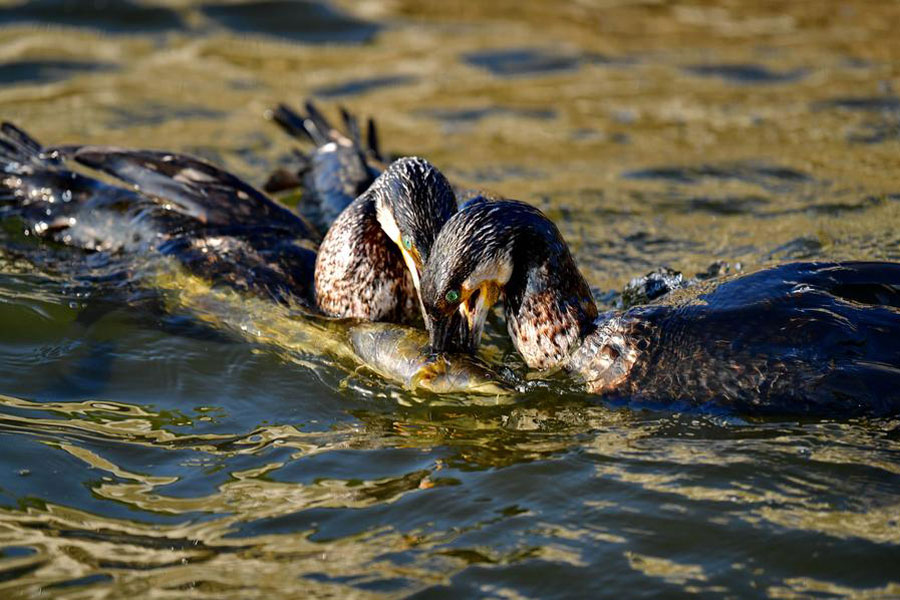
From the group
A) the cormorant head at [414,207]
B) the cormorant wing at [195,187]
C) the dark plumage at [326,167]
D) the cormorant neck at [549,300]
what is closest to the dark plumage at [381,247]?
the cormorant head at [414,207]

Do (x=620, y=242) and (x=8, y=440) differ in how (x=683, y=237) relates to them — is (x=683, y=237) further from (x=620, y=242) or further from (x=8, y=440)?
(x=8, y=440)

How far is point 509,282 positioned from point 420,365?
0.70 metres

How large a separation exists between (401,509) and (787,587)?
4.46 feet

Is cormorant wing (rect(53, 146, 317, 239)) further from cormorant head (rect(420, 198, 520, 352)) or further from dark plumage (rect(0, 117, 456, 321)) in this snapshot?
cormorant head (rect(420, 198, 520, 352))

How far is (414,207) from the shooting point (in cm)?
554

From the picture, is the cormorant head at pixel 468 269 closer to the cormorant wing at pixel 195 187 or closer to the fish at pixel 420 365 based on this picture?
the fish at pixel 420 365

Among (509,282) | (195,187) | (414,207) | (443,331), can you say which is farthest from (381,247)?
(195,187)

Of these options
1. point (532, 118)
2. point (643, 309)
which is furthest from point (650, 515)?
point (532, 118)

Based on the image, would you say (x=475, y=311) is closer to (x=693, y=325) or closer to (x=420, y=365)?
(x=420, y=365)

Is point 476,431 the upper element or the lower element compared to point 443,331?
lower

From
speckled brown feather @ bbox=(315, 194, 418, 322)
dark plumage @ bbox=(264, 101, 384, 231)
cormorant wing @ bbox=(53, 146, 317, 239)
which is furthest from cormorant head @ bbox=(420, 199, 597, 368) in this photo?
dark plumage @ bbox=(264, 101, 384, 231)

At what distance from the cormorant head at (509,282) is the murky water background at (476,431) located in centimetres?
34

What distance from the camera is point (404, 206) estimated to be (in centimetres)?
556

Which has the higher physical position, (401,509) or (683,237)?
(683,237)
